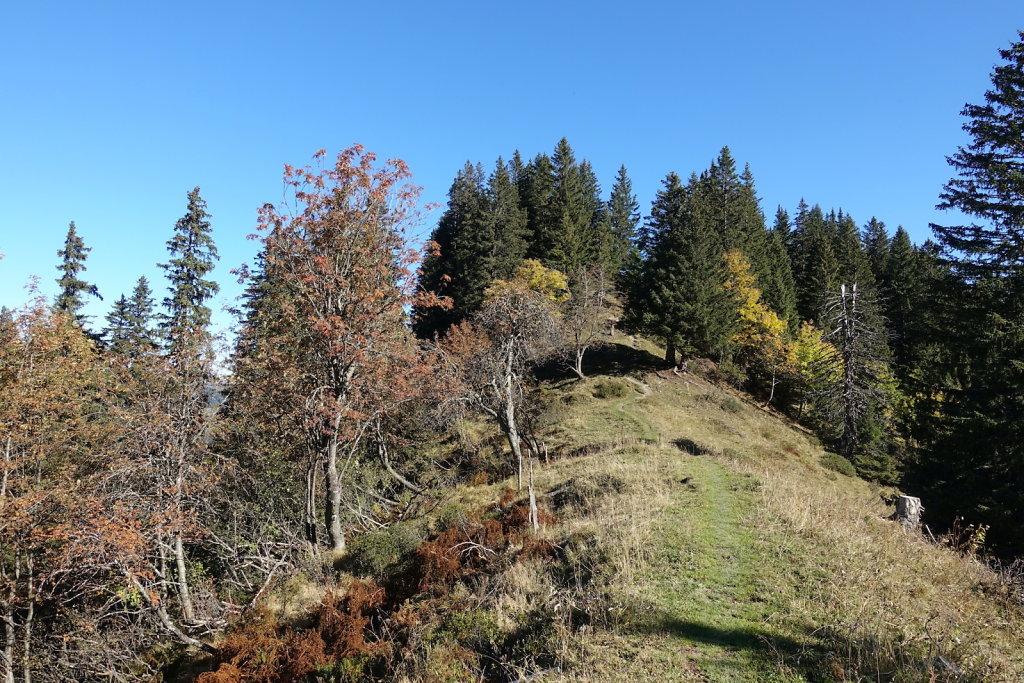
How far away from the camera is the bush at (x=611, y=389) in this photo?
112 feet

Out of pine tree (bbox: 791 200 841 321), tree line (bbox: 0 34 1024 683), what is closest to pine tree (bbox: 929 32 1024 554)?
tree line (bbox: 0 34 1024 683)

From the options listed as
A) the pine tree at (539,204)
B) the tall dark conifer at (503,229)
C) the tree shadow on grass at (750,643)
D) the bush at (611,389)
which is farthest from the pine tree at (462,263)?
the tree shadow on grass at (750,643)

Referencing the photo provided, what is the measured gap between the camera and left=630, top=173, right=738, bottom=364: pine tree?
36875 mm

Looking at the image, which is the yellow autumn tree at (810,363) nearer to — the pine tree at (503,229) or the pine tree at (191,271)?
the pine tree at (503,229)

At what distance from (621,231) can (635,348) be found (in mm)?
23763

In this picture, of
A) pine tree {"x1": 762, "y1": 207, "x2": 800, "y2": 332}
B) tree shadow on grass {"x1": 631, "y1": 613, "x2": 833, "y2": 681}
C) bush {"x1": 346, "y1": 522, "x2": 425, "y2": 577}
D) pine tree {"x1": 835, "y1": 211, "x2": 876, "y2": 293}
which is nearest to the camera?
tree shadow on grass {"x1": 631, "y1": 613, "x2": 833, "y2": 681}

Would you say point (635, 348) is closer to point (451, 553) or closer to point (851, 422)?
point (851, 422)

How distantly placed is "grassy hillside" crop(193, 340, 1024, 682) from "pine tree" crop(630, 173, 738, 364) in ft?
74.8

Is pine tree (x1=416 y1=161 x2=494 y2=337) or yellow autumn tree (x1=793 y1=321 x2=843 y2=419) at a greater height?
pine tree (x1=416 y1=161 x2=494 y2=337)

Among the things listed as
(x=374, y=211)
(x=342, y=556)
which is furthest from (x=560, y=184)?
(x=342, y=556)

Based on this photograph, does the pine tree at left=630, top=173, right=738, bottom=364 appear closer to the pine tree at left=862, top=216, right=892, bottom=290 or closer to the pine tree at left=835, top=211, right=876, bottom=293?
the pine tree at left=835, top=211, right=876, bottom=293

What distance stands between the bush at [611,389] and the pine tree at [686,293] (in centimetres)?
524

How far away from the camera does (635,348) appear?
45.3 meters

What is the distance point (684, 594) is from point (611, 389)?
27.4 metres
